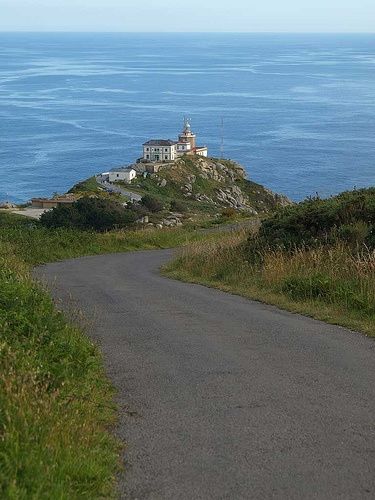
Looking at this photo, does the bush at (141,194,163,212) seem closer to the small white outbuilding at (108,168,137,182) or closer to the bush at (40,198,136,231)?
the small white outbuilding at (108,168,137,182)

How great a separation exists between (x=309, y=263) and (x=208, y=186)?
60181 mm

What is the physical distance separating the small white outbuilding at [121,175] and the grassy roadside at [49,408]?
57.0 meters

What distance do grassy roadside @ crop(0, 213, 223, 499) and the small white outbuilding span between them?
57.0m

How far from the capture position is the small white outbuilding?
64.5 m

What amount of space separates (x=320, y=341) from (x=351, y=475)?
3.41m

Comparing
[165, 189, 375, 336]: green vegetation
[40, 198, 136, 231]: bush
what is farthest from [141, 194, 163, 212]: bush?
[165, 189, 375, 336]: green vegetation

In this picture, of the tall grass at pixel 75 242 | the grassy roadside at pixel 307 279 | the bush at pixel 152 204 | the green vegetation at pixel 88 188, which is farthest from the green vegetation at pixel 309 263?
the green vegetation at pixel 88 188

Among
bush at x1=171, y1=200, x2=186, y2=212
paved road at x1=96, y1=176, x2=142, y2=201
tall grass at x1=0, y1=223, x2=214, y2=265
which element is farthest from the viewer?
paved road at x1=96, y1=176, x2=142, y2=201

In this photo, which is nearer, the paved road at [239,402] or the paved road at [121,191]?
the paved road at [239,402]

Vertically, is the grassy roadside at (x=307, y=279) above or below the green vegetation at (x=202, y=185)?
above

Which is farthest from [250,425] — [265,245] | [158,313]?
[265,245]

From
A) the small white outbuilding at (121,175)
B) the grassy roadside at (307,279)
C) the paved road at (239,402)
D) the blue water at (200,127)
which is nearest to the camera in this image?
the paved road at (239,402)

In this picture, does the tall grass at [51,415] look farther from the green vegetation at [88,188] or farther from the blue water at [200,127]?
the blue water at [200,127]

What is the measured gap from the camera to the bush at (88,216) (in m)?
34.7
